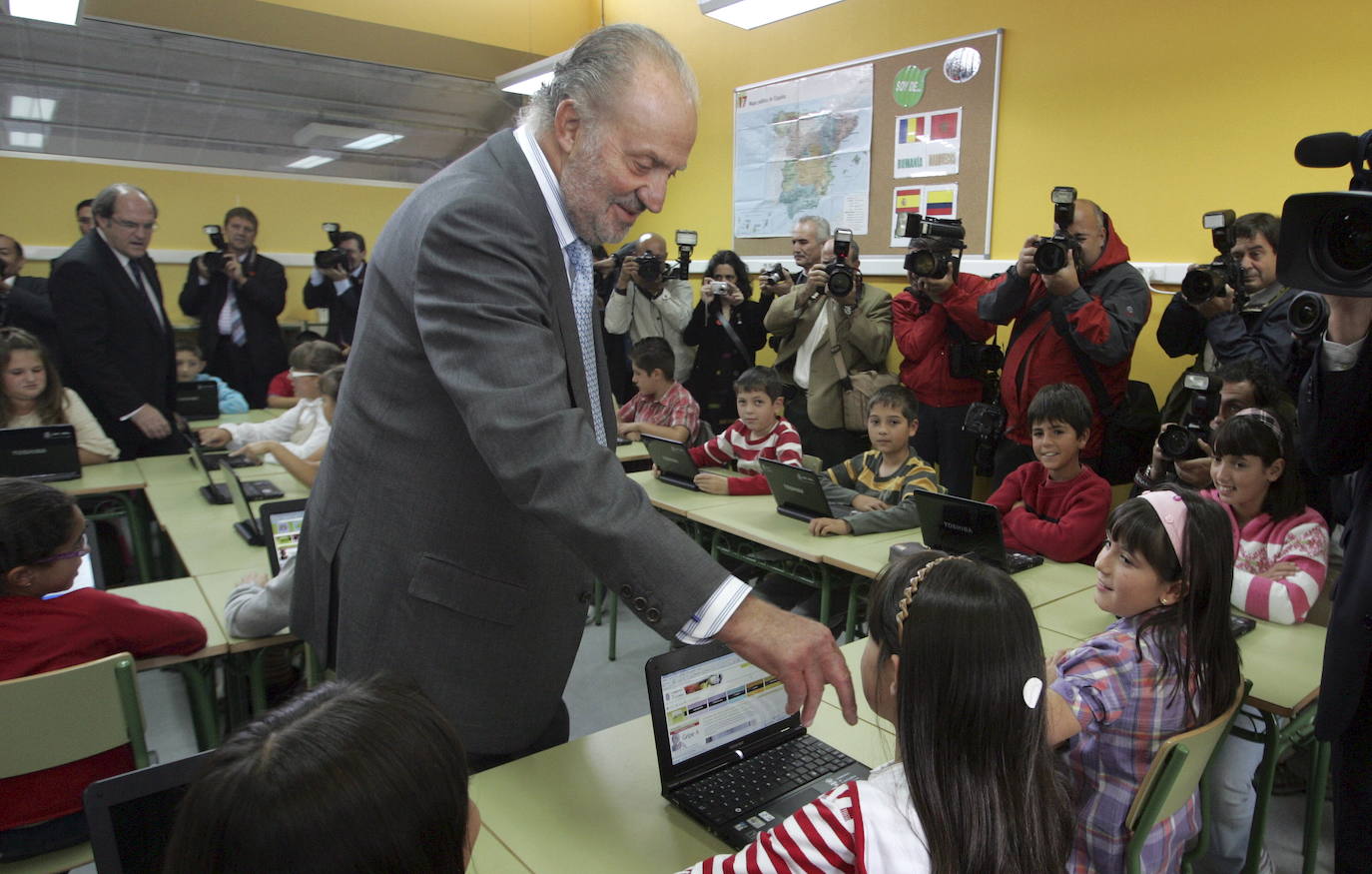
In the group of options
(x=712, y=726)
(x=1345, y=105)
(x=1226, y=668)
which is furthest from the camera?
(x=1345, y=105)

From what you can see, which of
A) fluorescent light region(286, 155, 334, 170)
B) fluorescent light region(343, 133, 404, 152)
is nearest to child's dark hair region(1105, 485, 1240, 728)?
fluorescent light region(286, 155, 334, 170)

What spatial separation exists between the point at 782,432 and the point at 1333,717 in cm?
258

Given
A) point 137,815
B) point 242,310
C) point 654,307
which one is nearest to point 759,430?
point 654,307

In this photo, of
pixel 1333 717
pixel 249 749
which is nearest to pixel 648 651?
pixel 1333 717

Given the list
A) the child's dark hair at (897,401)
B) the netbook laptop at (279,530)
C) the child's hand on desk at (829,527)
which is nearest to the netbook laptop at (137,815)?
the netbook laptop at (279,530)

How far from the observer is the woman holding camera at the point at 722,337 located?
5164 mm

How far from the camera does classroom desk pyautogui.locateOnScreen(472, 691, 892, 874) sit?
1156mm

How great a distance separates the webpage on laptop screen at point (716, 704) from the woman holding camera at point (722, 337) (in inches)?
152

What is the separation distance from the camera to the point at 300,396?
4.36 metres

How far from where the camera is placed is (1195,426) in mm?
2848

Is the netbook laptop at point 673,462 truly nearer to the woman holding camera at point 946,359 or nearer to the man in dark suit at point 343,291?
the woman holding camera at point 946,359

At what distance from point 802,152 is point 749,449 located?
2439 millimetres

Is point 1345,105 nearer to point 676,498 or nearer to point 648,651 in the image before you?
point 676,498

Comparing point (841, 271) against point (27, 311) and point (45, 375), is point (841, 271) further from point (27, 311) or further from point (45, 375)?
point (27, 311)
